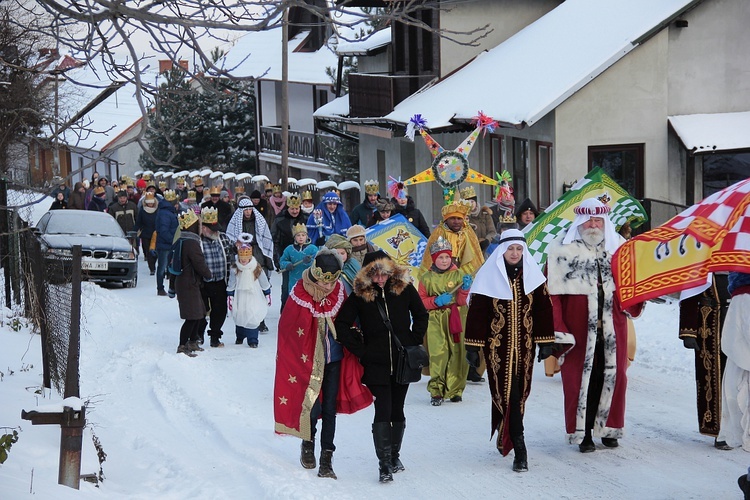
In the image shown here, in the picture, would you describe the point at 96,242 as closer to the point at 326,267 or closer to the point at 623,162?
the point at 623,162

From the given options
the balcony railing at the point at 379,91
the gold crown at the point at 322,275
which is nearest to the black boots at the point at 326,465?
the gold crown at the point at 322,275

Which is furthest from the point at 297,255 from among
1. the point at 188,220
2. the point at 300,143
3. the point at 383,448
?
the point at 300,143

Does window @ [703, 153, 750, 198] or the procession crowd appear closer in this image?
the procession crowd

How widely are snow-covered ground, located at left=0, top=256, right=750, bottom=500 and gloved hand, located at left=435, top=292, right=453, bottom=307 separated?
37.5 inches

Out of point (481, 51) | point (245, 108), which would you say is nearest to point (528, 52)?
point (481, 51)

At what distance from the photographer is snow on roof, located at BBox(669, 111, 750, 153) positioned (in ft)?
65.0

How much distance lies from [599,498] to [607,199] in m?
5.17

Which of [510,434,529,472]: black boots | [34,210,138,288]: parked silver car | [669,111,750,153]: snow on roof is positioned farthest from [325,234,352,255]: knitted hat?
[34,210,138,288]: parked silver car

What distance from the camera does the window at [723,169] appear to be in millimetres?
20312

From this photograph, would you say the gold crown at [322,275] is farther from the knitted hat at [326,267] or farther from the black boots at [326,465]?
the black boots at [326,465]

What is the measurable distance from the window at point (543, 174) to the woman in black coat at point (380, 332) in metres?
12.7

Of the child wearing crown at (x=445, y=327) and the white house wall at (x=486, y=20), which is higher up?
the white house wall at (x=486, y=20)

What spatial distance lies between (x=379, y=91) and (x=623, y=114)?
368 inches

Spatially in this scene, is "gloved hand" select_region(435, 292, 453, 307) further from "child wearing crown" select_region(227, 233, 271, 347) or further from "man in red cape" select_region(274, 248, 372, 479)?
"child wearing crown" select_region(227, 233, 271, 347)
